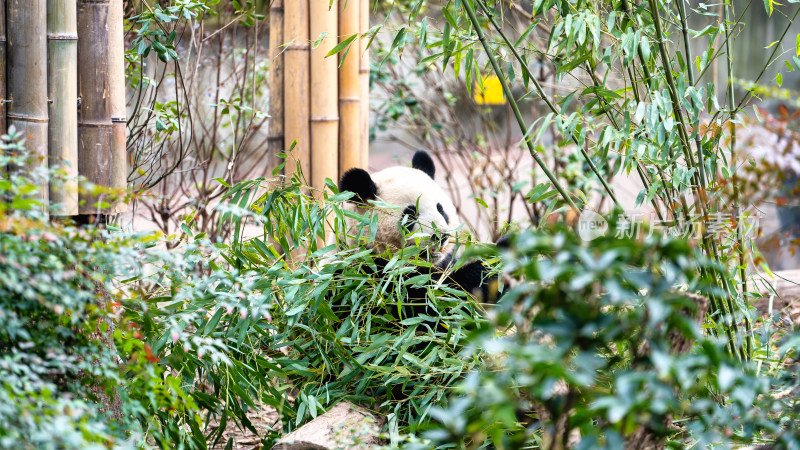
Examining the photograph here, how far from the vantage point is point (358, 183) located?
2260 mm

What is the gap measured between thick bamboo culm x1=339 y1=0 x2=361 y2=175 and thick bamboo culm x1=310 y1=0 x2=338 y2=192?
0.14ft

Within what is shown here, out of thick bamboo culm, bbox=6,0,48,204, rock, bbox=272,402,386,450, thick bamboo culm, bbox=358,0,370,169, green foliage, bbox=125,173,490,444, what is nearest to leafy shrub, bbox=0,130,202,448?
thick bamboo culm, bbox=6,0,48,204

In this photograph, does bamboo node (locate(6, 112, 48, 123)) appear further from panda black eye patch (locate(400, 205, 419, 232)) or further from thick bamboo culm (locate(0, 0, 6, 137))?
panda black eye patch (locate(400, 205, 419, 232))

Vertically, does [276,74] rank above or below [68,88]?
above

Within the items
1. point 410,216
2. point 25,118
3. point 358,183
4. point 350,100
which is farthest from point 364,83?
point 25,118

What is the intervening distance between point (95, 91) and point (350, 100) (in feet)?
3.64

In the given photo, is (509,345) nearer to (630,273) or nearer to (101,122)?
(630,273)

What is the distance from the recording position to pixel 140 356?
1.27m

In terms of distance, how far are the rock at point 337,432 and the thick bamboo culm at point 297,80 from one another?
109cm

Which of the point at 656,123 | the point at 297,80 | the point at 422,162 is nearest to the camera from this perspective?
the point at 656,123

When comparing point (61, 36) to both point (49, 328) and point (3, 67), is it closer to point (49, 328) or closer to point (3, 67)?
point (3, 67)

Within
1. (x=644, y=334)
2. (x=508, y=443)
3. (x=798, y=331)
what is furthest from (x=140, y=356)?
(x=798, y=331)

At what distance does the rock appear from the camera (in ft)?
5.24

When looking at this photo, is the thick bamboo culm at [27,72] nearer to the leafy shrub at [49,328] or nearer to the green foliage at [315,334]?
the leafy shrub at [49,328]
